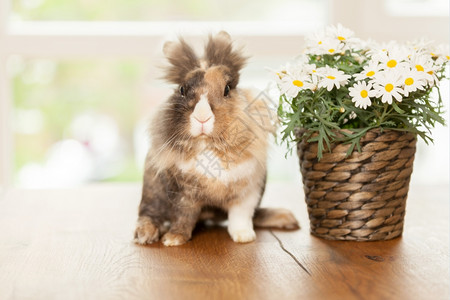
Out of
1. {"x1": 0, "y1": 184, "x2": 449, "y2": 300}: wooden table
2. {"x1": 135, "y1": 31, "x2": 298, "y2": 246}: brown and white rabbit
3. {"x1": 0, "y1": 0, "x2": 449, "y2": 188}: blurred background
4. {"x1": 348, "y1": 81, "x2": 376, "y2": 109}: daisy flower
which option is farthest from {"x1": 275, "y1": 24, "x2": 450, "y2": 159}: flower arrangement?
{"x1": 0, "y1": 0, "x2": 449, "y2": 188}: blurred background

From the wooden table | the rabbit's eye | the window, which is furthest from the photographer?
the window

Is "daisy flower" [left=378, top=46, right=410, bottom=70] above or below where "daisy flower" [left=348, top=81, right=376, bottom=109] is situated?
above

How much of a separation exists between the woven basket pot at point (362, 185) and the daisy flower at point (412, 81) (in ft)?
0.38

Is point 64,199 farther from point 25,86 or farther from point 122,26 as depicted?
point 25,86

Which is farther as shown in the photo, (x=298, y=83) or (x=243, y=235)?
(x=243, y=235)

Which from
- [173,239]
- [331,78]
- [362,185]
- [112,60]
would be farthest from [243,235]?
[112,60]

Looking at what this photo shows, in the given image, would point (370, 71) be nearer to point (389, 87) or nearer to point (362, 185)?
point (389, 87)

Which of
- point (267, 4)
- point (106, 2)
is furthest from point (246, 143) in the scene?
point (106, 2)

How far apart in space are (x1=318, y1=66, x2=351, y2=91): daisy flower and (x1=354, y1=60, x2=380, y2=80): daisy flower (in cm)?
3

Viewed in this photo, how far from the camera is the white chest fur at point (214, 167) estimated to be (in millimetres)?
1302

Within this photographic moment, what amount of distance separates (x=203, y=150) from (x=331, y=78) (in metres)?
0.32

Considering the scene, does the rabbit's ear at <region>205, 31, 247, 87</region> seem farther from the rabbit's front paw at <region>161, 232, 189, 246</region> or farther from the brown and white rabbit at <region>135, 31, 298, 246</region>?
the rabbit's front paw at <region>161, 232, 189, 246</region>

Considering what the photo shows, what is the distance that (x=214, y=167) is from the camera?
4.29 ft

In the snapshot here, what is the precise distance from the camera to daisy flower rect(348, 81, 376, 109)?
1.22 m
